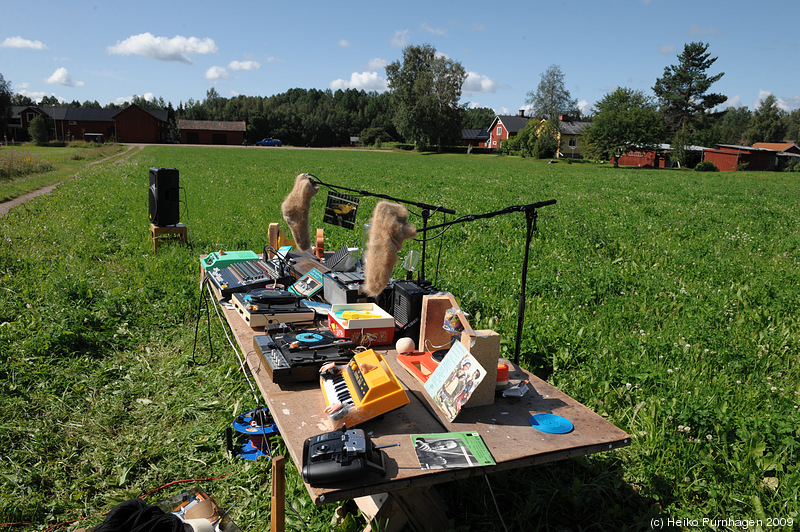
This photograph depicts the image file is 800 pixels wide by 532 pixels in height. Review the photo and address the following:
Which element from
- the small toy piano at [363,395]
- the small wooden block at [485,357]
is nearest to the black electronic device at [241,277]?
the small toy piano at [363,395]

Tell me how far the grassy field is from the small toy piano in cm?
96

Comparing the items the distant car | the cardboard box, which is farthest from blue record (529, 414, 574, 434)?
the distant car

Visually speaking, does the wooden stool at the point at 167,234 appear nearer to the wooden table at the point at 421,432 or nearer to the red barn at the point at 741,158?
the wooden table at the point at 421,432

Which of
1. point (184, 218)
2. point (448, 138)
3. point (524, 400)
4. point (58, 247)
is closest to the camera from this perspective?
point (524, 400)

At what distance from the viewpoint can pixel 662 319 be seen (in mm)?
5965

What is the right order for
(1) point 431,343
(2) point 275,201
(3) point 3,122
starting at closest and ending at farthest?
(1) point 431,343, (2) point 275,201, (3) point 3,122

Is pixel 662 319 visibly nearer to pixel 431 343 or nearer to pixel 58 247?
pixel 431 343

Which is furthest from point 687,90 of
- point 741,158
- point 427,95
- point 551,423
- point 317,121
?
point 551,423

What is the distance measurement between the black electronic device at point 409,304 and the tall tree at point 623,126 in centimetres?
5145

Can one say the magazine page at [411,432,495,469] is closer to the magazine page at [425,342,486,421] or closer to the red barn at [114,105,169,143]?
the magazine page at [425,342,486,421]

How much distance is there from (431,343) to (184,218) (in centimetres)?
1040

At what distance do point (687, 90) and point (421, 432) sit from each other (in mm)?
76452

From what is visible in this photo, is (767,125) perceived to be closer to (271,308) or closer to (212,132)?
(212,132)

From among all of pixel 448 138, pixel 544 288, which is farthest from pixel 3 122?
pixel 544 288
